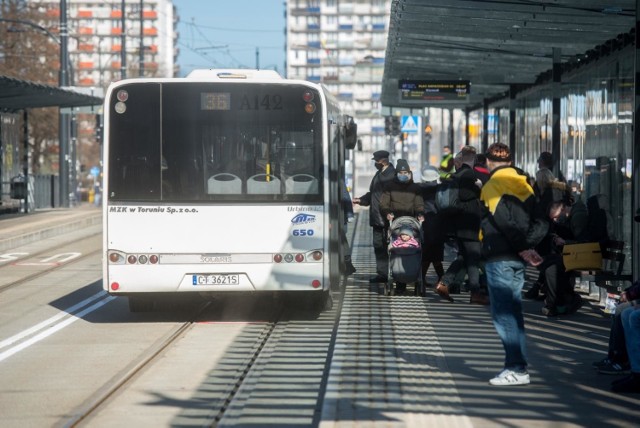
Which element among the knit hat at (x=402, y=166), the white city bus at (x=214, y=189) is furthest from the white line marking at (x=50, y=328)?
the knit hat at (x=402, y=166)

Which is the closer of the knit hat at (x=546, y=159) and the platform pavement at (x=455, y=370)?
the platform pavement at (x=455, y=370)

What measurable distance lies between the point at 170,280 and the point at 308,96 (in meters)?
2.41

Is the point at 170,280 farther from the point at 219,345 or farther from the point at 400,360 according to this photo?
the point at 400,360

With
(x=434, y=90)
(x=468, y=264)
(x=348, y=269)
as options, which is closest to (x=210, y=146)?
(x=468, y=264)

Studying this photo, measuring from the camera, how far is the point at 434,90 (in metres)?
29.5

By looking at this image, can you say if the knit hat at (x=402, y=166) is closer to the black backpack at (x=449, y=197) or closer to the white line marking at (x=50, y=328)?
the black backpack at (x=449, y=197)

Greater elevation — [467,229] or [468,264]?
[467,229]

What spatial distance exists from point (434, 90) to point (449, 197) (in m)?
12.7

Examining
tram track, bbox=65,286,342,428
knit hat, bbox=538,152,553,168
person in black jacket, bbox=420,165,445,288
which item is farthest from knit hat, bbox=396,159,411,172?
tram track, bbox=65,286,342,428

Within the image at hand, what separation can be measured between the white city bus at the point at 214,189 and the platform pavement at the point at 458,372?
3.68 feet

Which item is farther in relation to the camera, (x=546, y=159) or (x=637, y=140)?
(x=546, y=159)

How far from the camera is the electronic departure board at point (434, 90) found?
95.5ft

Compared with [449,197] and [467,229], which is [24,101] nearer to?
[449,197]

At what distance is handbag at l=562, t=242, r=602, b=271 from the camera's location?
48.1ft
